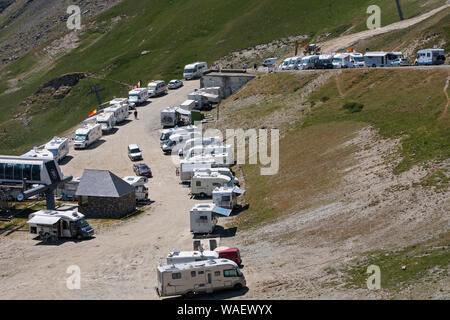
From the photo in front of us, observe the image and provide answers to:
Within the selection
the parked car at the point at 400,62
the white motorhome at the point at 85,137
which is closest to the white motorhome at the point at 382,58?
the parked car at the point at 400,62

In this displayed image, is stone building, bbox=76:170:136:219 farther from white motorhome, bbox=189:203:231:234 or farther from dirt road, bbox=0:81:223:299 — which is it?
white motorhome, bbox=189:203:231:234

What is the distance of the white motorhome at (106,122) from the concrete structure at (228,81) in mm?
16356

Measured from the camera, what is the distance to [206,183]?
5894 centimetres

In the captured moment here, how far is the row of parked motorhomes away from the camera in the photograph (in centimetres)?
7212

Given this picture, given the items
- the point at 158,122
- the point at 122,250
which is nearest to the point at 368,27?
the point at 158,122

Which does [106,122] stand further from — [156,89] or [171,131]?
[156,89]

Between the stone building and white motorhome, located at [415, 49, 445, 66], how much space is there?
35.3 metres

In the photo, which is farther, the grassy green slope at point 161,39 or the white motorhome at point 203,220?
the grassy green slope at point 161,39

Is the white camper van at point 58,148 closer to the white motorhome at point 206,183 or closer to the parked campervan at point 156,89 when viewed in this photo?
the white motorhome at point 206,183

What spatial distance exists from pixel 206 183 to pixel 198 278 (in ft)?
72.1

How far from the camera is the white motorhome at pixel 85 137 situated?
258 feet
